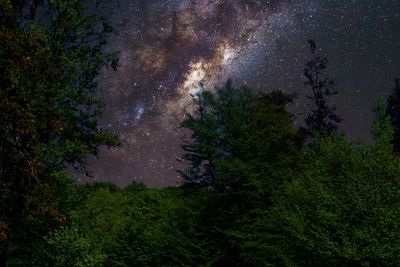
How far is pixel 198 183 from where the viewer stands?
25297 mm

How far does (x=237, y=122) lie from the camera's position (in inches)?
983

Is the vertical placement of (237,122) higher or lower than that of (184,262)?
higher

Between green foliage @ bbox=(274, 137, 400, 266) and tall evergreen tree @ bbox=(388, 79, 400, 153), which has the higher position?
tall evergreen tree @ bbox=(388, 79, 400, 153)

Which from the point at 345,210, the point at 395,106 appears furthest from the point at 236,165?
the point at 395,106

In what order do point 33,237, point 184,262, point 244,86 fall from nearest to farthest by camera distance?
point 33,237 < point 184,262 < point 244,86

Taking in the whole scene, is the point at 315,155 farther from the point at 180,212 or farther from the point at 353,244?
the point at 180,212

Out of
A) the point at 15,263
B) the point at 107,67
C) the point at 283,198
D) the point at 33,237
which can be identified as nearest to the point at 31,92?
the point at 107,67

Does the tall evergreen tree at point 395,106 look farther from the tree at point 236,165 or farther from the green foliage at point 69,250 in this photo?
the green foliage at point 69,250

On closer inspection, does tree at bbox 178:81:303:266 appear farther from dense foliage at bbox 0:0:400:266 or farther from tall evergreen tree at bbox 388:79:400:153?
tall evergreen tree at bbox 388:79:400:153

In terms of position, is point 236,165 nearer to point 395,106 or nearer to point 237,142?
point 237,142

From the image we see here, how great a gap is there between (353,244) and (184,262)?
11.2 metres

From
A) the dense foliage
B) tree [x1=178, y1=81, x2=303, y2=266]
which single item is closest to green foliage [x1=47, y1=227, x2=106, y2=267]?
the dense foliage

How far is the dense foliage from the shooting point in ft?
31.0

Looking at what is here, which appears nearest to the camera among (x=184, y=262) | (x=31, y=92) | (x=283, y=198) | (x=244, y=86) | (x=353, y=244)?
(x=353, y=244)
